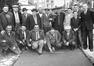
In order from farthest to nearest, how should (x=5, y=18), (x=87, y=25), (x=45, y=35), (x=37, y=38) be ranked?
1. (x=45, y=35)
2. (x=37, y=38)
3. (x=5, y=18)
4. (x=87, y=25)

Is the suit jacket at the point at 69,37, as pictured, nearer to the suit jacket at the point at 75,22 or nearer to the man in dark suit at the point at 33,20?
the suit jacket at the point at 75,22

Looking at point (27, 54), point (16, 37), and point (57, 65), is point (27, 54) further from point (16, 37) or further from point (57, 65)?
point (57, 65)

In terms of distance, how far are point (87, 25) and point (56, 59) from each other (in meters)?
1.62

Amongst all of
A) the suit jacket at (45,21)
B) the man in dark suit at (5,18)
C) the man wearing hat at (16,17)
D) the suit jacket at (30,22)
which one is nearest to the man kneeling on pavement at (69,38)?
the suit jacket at (45,21)

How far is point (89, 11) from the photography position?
746cm

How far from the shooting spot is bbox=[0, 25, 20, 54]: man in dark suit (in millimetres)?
7739

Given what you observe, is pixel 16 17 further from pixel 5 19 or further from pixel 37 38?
pixel 37 38

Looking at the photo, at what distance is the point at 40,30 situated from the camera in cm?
819

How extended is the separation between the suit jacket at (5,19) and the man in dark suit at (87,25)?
2.49 meters

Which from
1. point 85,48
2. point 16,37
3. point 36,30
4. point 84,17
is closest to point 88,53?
point 85,48

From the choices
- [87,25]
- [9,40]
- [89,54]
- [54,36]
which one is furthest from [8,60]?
[87,25]

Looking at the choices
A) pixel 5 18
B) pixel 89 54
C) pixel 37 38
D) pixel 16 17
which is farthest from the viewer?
pixel 16 17

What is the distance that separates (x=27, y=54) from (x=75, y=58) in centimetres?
171

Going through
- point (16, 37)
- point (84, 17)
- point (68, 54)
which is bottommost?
point (68, 54)
